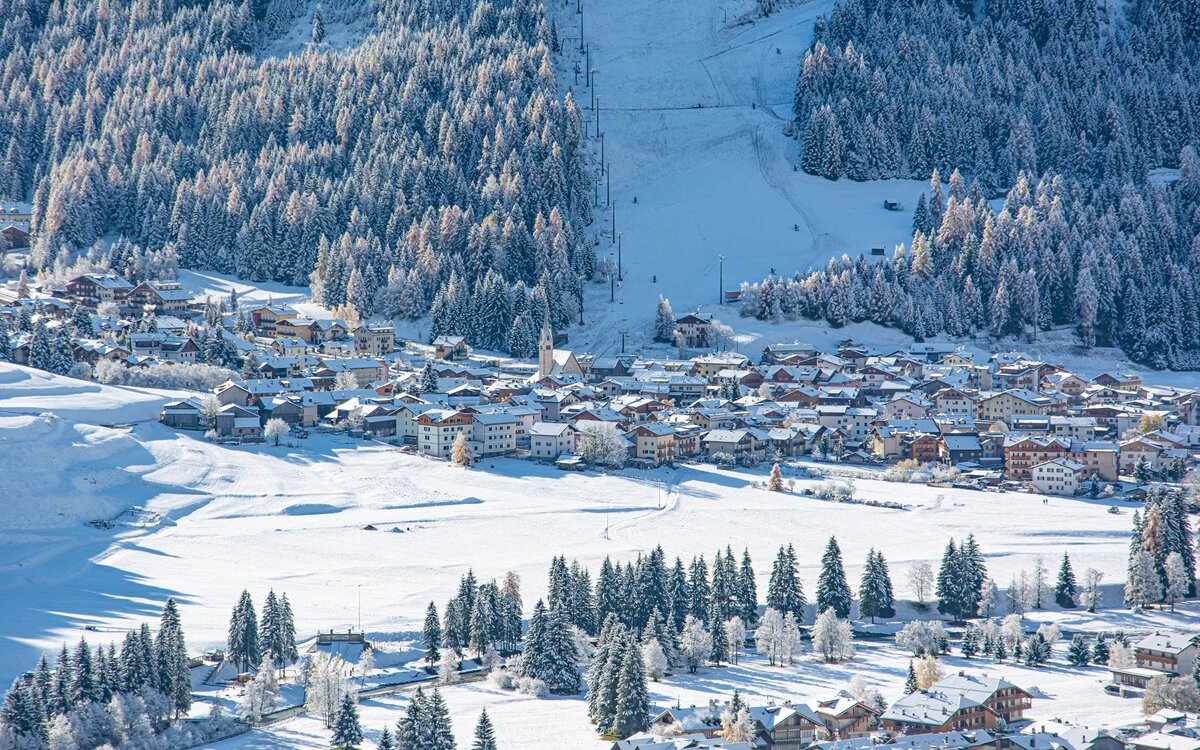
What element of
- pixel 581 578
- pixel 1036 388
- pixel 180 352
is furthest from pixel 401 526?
pixel 1036 388

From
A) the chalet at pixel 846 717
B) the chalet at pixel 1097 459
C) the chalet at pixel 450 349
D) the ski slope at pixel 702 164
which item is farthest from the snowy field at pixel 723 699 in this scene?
the ski slope at pixel 702 164

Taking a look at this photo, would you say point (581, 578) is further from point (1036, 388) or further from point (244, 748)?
point (1036, 388)

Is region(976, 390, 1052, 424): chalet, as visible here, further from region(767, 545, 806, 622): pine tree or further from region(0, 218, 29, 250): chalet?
region(0, 218, 29, 250): chalet

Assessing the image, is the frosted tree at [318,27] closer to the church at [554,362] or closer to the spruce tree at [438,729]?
the church at [554,362]

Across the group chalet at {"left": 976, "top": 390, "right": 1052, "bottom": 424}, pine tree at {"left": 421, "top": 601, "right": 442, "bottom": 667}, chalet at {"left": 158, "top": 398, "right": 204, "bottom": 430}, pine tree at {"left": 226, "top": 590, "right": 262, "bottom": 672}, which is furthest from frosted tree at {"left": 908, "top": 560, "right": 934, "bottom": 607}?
chalet at {"left": 158, "top": 398, "right": 204, "bottom": 430}

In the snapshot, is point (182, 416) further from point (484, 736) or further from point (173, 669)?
point (484, 736)

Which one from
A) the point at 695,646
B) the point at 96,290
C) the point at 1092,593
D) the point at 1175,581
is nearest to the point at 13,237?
the point at 96,290
